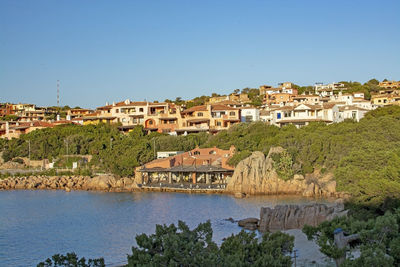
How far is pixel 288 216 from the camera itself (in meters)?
23.2

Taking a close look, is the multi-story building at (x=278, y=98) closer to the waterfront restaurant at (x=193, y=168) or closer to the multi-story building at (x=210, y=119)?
the multi-story building at (x=210, y=119)

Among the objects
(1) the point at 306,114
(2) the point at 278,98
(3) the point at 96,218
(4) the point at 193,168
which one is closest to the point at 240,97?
(2) the point at 278,98

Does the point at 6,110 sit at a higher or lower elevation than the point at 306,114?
higher

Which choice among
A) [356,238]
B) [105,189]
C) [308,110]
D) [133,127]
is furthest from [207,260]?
[133,127]

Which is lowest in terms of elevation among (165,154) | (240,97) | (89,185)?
(89,185)

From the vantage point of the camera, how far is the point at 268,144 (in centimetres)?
4350

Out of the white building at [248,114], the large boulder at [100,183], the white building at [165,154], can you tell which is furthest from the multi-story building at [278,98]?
the large boulder at [100,183]

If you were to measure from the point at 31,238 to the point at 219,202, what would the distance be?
13373mm

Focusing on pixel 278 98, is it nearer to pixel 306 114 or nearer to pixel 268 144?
pixel 306 114

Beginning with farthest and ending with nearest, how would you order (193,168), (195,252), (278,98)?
(278,98) → (193,168) → (195,252)

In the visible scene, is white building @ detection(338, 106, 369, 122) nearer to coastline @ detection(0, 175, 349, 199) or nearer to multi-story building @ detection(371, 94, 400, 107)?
multi-story building @ detection(371, 94, 400, 107)

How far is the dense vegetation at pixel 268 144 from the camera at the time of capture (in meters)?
27.7

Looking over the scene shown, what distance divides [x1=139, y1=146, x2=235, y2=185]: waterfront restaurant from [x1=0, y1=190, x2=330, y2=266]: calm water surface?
3.99 m

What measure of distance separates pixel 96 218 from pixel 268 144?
19366mm
